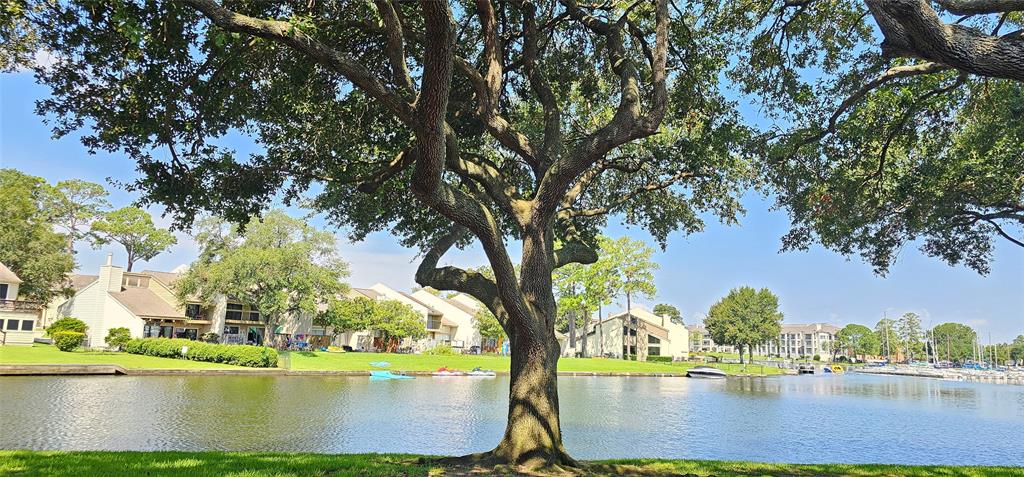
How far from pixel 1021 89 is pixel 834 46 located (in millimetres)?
2795

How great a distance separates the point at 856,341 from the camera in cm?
12575

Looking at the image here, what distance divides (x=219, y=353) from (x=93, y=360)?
5.35 metres

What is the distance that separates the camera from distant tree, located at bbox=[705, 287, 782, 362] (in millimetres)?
67625

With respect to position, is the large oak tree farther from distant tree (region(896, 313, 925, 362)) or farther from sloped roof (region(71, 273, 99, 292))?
distant tree (region(896, 313, 925, 362))

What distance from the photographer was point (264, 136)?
977cm

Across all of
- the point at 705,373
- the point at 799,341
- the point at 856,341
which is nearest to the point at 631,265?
the point at 705,373

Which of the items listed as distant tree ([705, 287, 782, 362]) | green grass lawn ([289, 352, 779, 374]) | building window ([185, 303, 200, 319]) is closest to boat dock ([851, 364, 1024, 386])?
distant tree ([705, 287, 782, 362])

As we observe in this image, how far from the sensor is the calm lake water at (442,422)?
516 inches

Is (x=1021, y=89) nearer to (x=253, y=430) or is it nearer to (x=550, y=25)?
(x=550, y=25)

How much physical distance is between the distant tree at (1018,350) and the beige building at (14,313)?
16053 cm

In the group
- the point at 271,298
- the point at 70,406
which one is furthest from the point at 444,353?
the point at 70,406

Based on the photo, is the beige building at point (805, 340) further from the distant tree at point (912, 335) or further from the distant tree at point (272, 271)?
the distant tree at point (272, 271)

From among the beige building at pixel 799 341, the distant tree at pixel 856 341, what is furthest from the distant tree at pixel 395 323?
the beige building at pixel 799 341

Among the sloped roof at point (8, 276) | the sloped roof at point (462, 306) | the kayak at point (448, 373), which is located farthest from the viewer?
the sloped roof at point (462, 306)
